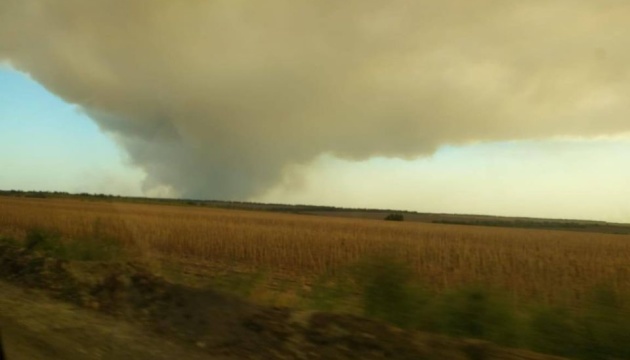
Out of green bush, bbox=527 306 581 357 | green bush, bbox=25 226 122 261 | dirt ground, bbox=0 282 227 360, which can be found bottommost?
dirt ground, bbox=0 282 227 360

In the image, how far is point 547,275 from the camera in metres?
28.4

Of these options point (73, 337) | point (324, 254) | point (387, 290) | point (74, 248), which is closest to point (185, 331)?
point (73, 337)

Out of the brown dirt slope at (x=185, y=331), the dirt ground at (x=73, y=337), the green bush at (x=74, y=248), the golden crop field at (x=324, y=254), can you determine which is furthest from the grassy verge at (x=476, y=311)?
the golden crop field at (x=324, y=254)

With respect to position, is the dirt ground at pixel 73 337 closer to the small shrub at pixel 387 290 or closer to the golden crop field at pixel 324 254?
the small shrub at pixel 387 290

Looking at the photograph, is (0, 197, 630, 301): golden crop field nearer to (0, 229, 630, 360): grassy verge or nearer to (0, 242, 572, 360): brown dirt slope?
(0, 229, 630, 360): grassy verge

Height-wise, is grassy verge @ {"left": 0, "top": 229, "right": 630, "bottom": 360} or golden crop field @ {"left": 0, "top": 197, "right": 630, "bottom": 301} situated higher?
golden crop field @ {"left": 0, "top": 197, "right": 630, "bottom": 301}

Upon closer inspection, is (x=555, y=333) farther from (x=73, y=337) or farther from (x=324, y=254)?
(x=324, y=254)

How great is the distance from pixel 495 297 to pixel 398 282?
1.90m

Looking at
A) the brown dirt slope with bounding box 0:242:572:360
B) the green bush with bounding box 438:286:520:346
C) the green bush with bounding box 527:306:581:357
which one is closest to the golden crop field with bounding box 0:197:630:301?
the green bush with bounding box 438:286:520:346

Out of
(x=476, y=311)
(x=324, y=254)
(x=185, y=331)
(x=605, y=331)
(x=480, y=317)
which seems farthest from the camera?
(x=324, y=254)

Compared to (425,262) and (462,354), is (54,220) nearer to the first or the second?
(425,262)

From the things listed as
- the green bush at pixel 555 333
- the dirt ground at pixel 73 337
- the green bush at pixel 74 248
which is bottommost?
the dirt ground at pixel 73 337

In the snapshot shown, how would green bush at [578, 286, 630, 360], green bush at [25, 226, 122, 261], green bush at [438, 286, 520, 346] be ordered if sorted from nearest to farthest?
green bush at [578, 286, 630, 360], green bush at [438, 286, 520, 346], green bush at [25, 226, 122, 261]

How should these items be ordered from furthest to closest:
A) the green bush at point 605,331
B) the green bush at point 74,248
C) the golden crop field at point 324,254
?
the golden crop field at point 324,254 < the green bush at point 74,248 < the green bush at point 605,331
